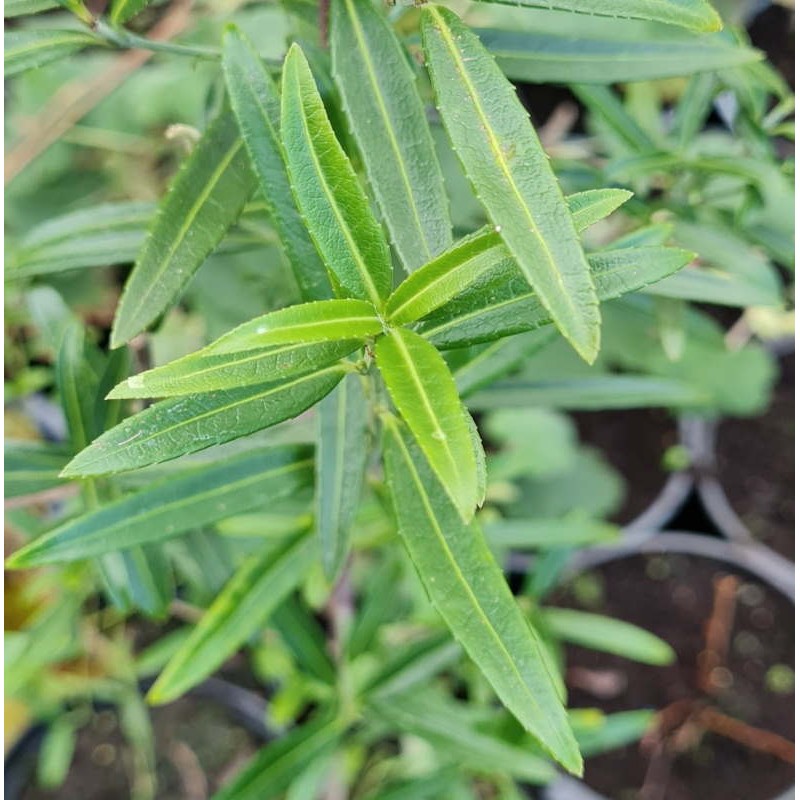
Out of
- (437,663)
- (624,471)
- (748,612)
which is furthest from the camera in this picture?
(624,471)

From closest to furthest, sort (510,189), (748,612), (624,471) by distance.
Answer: (510,189)
(748,612)
(624,471)

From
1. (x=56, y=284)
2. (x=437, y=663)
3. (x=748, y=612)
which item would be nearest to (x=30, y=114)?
(x=56, y=284)

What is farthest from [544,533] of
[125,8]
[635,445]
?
[635,445]

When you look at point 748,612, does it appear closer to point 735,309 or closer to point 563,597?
point 563,597

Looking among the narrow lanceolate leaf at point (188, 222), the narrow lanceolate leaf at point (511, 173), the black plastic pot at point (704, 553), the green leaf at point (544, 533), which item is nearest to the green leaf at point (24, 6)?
the narrow lanceolate leaf at point (188, 222)

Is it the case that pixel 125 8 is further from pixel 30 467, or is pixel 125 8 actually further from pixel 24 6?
pixel 30 467

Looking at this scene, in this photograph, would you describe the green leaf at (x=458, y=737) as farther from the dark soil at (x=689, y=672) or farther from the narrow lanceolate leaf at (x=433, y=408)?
the dark soil at (x=689, y=672)
